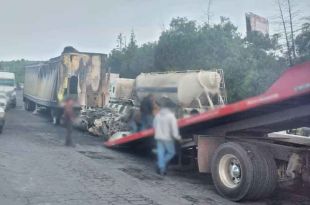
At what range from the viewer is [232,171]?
614cm

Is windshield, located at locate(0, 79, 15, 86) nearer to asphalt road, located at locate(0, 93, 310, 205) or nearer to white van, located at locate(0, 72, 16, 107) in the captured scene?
white van, located at locate(0, 72, 16, 107)

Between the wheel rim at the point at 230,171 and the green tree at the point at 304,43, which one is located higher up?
the green tree at the point at 304,43

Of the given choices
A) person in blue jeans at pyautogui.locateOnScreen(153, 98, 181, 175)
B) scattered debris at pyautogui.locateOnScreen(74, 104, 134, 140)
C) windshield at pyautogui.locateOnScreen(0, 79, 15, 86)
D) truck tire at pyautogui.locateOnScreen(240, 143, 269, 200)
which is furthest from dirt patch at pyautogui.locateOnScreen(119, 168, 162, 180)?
windshield at pyautogui.locateOnScreen(0, 79, 15, 86)

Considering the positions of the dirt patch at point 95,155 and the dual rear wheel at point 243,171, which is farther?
the dirt patch at point 95,155

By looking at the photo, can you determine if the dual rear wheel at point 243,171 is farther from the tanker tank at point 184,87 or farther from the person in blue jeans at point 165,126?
the person in blue jeans at point 165,126

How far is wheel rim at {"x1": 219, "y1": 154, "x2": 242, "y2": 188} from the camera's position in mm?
6062

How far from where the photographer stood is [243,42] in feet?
50.3

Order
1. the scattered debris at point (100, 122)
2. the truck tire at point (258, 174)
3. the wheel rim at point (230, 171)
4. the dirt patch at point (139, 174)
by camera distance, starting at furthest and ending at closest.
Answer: the scattered debris at point (100, 122), the dirt patch at point (139, 174), the wheel rim at point (230, 171), the truck tire at point (258, 174)

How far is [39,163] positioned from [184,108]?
15.7 feet

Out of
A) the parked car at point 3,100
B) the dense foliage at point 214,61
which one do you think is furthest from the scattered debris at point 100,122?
the parked car at point 3,100

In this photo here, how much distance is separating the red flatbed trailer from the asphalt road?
310 millimetres

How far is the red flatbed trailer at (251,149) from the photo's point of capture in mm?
5309

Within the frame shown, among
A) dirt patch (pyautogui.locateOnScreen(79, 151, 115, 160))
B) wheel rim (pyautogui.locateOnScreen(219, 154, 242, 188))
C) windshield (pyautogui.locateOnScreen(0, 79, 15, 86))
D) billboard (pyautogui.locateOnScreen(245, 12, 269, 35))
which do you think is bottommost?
dirt patch (pyautogui.locateOnScreen(79, 151, 115, 160))

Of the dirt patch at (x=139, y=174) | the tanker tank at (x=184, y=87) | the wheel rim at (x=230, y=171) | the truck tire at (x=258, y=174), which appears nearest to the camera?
the tanker tank at (x=184, y=87)
